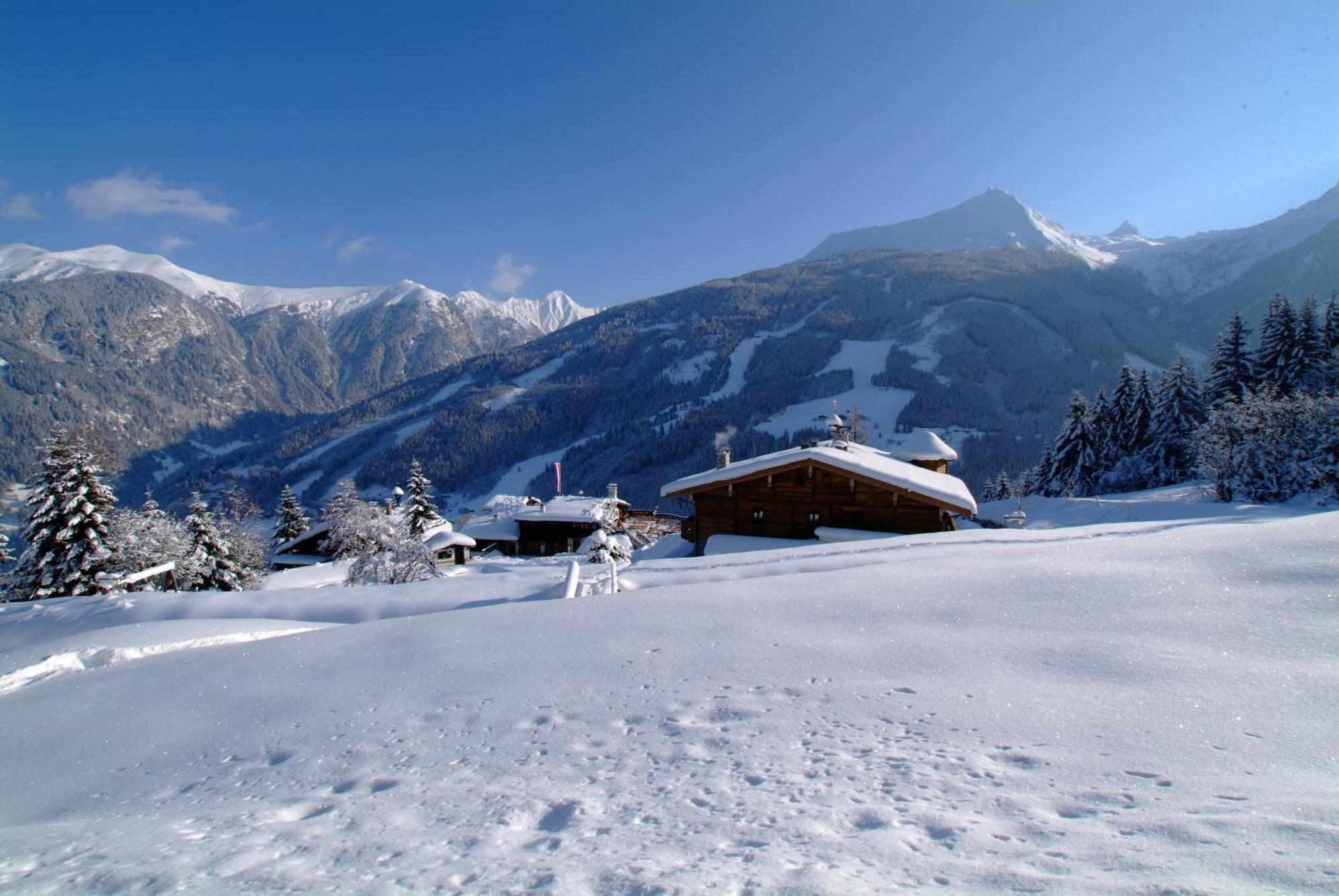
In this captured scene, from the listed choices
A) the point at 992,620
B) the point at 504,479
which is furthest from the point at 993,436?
the point at 992,620

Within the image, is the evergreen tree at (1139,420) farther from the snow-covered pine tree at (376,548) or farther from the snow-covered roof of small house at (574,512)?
the snow-covered pine tree at (376,548)

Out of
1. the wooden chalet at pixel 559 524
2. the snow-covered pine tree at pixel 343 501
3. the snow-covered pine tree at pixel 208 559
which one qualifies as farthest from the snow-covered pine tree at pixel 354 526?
the wooden chalet at pixel 559 524

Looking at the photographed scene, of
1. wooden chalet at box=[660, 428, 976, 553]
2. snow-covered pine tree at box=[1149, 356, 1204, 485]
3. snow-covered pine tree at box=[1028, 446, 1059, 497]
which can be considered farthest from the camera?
snow-covered pine tree at box=[1028, 446, 1059, 497]

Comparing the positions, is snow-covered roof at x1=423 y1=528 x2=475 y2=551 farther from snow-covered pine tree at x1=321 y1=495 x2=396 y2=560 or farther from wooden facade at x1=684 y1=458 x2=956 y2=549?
wooden facade at x1=684 y1=458 x2=956 y2=549

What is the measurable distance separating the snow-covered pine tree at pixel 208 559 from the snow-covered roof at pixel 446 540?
8482 millimetres

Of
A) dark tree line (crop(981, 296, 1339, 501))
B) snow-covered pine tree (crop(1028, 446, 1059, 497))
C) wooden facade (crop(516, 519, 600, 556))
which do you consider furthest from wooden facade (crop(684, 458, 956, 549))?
snow-covered pine tree (crop(1028, 446, 1059, 497))

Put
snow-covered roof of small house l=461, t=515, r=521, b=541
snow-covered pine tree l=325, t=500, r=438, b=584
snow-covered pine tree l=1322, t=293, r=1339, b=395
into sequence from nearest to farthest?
snow-covered pine tree l=325, t=500, r=438, b=584 < snow-covered pine tree l=1322, t=293, r=1339, b=395 < snow-covered roof of small house l=461, t=515, r=521, b=541

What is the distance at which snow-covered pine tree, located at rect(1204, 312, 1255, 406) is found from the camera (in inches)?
1469

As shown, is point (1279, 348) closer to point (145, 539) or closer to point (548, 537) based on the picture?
point (548, 537)

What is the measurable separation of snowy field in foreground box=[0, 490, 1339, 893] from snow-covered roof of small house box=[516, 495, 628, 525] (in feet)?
116

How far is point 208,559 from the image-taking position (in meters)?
26.5

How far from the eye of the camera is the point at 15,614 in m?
11.3

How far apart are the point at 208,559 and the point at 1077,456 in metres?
53.5

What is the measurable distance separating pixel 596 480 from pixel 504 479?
3022 centimetres
